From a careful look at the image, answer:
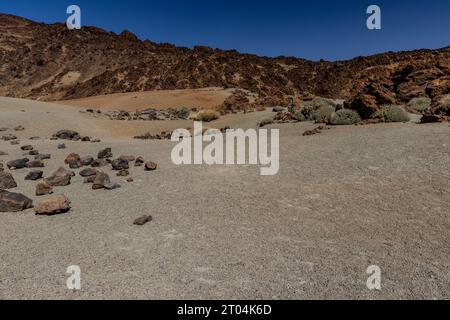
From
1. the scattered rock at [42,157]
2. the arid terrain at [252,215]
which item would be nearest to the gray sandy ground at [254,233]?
the arid terrain at [252,215]

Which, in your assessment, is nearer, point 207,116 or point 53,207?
point 53,207

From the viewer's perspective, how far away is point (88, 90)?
48.7 meters

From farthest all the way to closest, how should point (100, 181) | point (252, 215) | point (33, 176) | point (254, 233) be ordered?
point (33, 176), point (100, 181), point (252, 215), point (254, 233)

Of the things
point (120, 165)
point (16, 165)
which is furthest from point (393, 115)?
point (16, 165)

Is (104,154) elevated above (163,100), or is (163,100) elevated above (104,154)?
(163,100)

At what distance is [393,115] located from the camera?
44.3 feet

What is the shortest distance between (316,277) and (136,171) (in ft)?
20.7

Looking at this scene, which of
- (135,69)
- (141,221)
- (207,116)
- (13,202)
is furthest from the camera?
(135,69)

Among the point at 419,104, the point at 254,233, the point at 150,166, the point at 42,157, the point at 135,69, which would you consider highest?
the point at 135,69

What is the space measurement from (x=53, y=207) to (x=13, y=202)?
A: 0.72 metres

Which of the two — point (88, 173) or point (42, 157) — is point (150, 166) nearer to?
point (88, 173)

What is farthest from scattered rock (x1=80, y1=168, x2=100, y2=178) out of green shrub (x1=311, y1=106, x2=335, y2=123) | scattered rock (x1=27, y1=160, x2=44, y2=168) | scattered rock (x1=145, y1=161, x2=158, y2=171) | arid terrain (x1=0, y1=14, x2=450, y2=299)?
green shrub (x1=311, y1=106, x2=335, y2=123)

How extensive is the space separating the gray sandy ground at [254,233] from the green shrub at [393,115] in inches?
127
